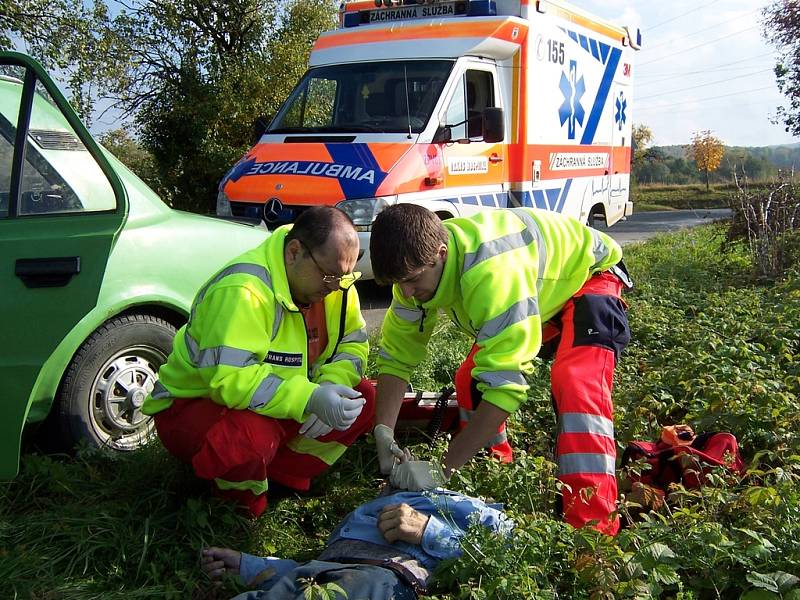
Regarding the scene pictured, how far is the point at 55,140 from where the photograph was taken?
134 inches

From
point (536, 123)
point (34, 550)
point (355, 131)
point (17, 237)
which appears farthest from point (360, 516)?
point (536, 123)

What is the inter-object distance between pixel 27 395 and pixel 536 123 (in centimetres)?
647

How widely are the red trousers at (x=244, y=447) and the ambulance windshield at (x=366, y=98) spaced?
4410 millimetres

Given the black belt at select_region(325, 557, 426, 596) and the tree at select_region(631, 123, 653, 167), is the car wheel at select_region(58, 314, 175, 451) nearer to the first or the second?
the black belt at select_region(325, 557, 426, 596)

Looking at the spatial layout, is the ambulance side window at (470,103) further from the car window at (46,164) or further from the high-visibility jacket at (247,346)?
the high-visibility jacket at (247,346)

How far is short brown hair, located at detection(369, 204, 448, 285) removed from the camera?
2.72 m

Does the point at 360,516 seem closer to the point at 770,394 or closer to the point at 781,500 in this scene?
the point at 781,500

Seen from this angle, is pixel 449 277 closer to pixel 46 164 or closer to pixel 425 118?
pixel 46 164

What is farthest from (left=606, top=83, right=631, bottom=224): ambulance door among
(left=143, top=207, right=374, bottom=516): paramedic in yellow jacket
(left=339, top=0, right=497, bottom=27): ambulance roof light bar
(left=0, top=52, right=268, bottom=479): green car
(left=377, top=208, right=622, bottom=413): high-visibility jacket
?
(left=143, top=207, right=374, bottom=516): paramedic in yellow jacket

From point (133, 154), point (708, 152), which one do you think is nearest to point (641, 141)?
point (708, 152)

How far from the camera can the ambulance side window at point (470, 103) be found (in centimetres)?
742

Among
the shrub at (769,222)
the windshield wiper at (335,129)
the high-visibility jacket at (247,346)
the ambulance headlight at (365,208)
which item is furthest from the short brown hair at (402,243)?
the shrub at (769,222)

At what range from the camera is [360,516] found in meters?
2.72

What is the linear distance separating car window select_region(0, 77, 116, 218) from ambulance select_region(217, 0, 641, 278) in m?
3.31
